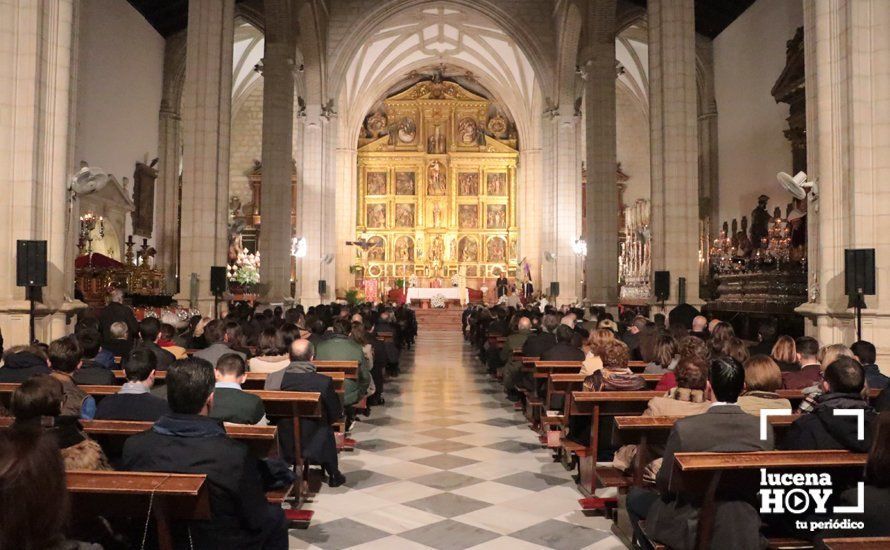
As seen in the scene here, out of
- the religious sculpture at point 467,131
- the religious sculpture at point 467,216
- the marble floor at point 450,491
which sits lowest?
the marble floor at point 450,491

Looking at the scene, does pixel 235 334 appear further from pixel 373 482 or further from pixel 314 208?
pixel 314 208

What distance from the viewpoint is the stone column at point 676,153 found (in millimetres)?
12266

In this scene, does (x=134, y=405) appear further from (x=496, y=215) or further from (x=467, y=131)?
(x=467, y=131)

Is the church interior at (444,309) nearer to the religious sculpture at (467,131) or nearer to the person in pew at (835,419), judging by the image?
the person in pew at (835,419)

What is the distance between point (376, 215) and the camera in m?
36.4

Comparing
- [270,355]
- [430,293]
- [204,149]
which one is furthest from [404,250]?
[270,355]

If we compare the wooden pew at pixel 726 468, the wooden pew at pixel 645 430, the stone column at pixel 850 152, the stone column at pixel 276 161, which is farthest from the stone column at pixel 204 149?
the wooden pew at pixel 726 468

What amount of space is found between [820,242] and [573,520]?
528 cm

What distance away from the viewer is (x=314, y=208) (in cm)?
2427

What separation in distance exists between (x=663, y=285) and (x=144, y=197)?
54.7 ft

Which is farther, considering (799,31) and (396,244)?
(396,244)

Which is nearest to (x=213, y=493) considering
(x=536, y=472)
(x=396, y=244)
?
(x=536, y=472)

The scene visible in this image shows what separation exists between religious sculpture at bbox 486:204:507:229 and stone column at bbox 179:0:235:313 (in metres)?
24.0

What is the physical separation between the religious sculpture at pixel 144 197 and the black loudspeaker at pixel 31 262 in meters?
14.8
